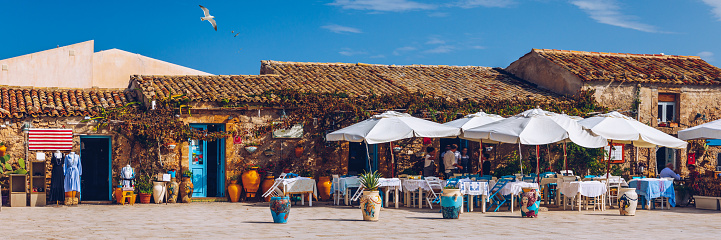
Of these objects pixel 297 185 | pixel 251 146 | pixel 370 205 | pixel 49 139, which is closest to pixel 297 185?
pixel 297 185

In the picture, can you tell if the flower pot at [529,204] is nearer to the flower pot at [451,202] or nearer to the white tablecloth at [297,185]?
the flower pot at [451,202]

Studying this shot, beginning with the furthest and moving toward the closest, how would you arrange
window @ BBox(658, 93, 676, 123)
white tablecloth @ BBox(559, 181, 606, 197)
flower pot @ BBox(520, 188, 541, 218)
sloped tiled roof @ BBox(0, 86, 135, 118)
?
window @ BBox(658, 93, 676, 123), sloped tiled roof @ BBox(0, 86, 135, 118), white tablecloth @ BBox(559, 181, 606, 197), flower pot @ BBox(520, 188, 541, 218)

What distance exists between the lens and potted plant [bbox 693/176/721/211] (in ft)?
52.7

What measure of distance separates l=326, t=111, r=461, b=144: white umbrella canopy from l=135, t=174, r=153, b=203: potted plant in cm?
443

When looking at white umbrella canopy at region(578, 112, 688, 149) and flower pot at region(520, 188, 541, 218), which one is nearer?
flower pot at region(520, 188, 541, 218)

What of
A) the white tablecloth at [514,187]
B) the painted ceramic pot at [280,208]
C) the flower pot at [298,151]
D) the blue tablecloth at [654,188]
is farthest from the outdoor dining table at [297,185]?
the blue tablecloth at [654,188]

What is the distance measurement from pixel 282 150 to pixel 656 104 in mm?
11012

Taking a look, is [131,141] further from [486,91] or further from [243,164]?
[486,91]

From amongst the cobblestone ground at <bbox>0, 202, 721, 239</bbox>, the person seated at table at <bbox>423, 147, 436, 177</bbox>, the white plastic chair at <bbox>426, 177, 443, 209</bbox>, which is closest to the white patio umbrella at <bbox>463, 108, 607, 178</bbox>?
the white plastic chair at <bbox>426, 177, 443, 209</bbox>

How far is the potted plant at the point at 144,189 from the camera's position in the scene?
17484 mm

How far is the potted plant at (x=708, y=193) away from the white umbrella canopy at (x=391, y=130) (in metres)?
5.43

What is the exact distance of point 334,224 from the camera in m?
12.4

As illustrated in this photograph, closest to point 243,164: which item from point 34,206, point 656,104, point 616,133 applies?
point 34,206

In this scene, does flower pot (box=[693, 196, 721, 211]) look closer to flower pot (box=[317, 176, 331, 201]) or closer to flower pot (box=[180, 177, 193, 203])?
flower pot (box=[317, 176, 331, 201])
